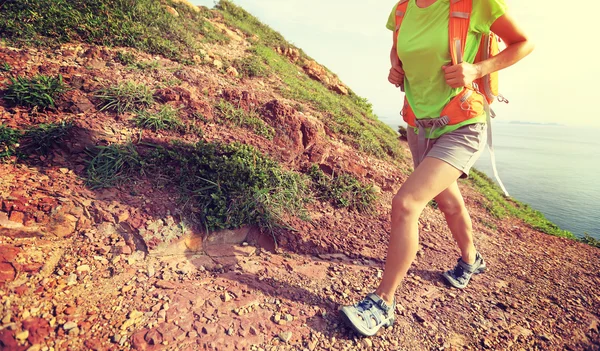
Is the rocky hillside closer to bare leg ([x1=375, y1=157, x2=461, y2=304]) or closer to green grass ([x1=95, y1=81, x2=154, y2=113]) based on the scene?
green grass ([x1=95, y1=81, x2=154, y2=113])

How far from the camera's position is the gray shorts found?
6.42 feet

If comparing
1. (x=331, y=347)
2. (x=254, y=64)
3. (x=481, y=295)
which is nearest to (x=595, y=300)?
(x=481, y=295)

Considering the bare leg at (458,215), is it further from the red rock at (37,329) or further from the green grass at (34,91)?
the green grass at (34,91)

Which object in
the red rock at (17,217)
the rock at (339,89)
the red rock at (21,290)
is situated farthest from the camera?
the rock at (339,89)

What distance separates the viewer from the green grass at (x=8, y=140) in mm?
2643

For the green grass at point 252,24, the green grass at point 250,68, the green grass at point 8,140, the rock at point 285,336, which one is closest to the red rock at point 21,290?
the green grass at point 8,140

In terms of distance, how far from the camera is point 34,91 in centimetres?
310

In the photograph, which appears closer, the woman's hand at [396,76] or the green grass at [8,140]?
the woman's hand at [396,76]

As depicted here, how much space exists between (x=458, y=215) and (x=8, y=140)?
12.5ft

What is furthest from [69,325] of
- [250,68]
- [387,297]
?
[250,68]

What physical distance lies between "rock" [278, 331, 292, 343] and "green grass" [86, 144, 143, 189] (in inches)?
74.6

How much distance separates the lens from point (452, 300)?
2.45 meters

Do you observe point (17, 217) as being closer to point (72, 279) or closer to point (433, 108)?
point (72, 279)

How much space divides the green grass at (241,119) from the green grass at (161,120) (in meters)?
0.59
